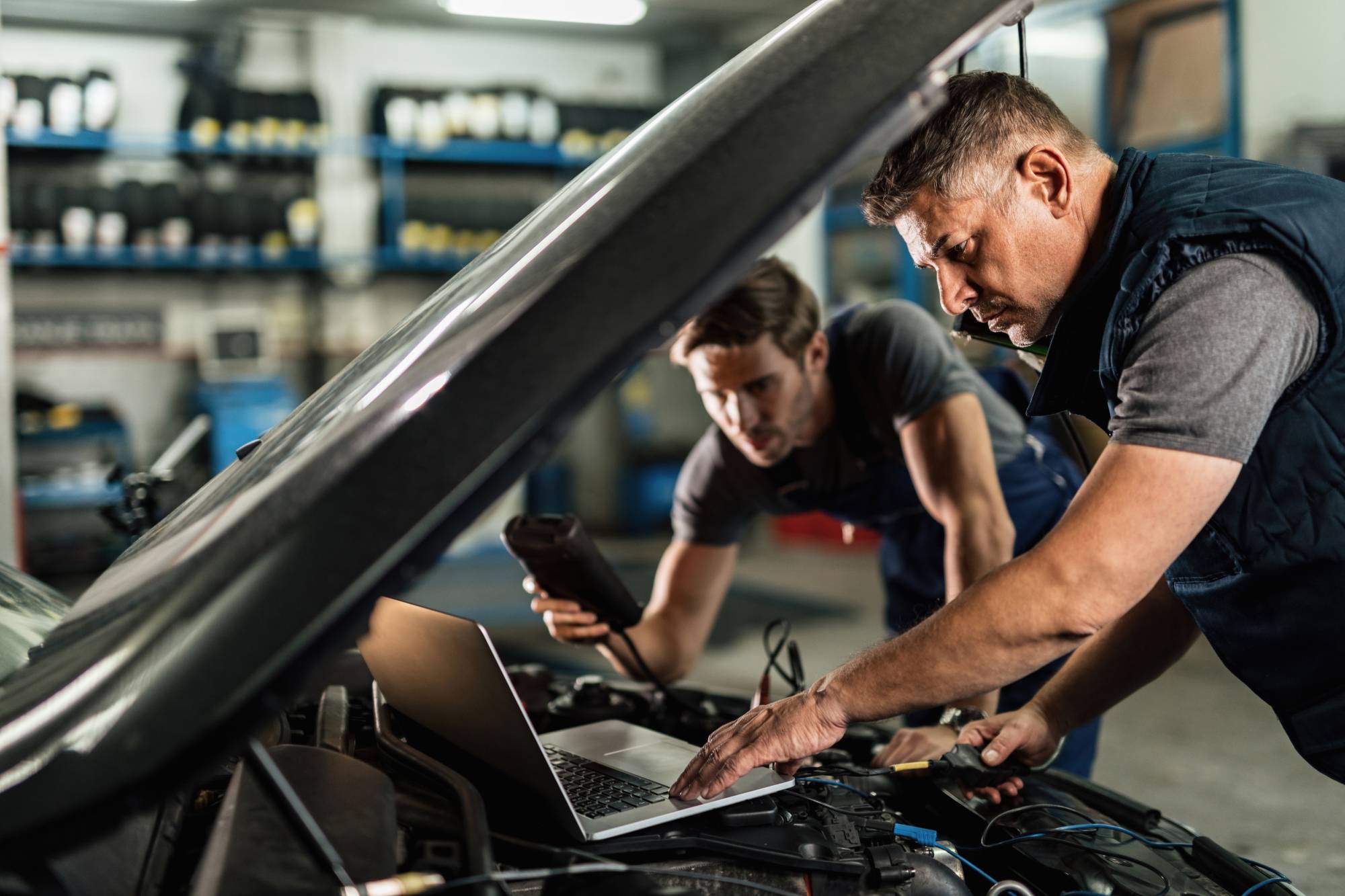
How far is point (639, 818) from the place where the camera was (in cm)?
97

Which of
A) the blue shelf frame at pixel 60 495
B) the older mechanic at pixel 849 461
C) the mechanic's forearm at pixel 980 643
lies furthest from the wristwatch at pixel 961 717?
the blue shelf frame at pixel 60 495

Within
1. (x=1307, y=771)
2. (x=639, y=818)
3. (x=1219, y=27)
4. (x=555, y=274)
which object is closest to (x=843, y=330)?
(x=639, y=818)

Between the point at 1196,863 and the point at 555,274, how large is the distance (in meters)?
0.90

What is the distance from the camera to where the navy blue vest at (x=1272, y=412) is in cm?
92

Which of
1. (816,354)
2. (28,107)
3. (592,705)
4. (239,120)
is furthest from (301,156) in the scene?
(592,705)

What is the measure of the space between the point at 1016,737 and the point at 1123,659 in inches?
6.6

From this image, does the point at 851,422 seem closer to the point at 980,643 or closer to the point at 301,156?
the point at 980,643

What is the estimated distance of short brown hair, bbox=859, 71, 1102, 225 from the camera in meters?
1.03

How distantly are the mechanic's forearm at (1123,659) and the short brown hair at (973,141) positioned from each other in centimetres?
57

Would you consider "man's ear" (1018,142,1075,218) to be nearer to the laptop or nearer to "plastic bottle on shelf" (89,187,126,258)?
the laptop

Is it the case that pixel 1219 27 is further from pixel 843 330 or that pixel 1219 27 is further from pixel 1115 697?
pixel 1115 697

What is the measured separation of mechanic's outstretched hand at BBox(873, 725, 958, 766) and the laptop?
29cm

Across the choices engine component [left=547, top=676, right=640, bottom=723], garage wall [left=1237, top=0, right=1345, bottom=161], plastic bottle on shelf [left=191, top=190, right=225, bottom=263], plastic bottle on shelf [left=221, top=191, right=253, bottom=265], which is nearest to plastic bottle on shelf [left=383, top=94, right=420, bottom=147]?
plastic bottle on shelf [left=221, top=191, right=253, bottom=265]

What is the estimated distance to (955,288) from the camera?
43.2 inches
